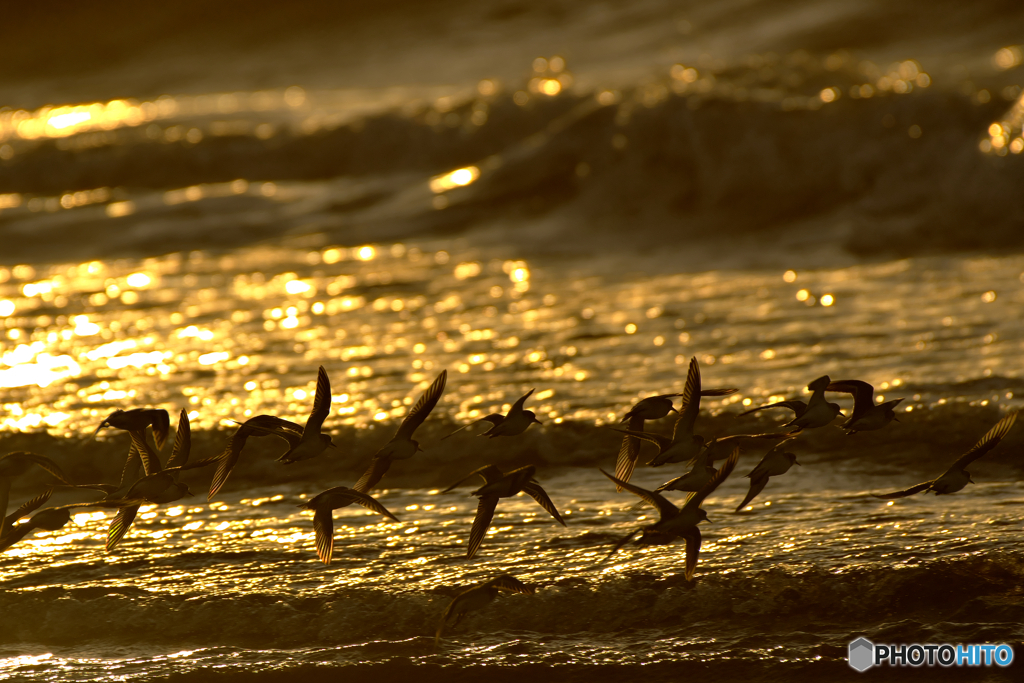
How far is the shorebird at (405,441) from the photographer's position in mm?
2107

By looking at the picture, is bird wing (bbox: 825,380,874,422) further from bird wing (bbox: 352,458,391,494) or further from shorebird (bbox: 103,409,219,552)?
shorebird (bbox: 103,409,219,552)

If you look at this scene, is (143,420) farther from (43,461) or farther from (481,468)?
(481,468)

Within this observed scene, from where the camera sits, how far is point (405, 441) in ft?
7.17

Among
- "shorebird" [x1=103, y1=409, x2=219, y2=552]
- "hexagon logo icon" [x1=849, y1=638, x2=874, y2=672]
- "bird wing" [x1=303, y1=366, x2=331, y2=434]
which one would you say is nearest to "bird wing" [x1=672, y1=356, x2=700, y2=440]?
"hexagon logo icon" [x1=849, y1=638, x2=874, y2=672]

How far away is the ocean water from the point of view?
2.40 metres

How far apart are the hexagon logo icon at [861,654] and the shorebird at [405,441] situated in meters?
0.91

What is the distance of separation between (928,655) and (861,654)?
4.8 inches

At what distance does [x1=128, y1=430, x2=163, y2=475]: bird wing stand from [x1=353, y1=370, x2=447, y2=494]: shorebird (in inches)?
15.7

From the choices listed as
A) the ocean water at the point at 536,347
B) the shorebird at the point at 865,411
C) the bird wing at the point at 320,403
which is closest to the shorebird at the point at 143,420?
the bird wing at the point at 320,403

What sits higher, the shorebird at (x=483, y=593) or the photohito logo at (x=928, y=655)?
the shorebird at (x=483, y=593)

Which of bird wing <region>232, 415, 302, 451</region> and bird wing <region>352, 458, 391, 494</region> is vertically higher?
bird wing <region>232, 415, 302, 451</region>

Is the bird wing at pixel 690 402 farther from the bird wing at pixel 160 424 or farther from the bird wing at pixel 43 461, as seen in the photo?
the bird wing at pixel 43 461

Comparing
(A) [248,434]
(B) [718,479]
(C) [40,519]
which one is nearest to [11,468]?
(C) [40,519]

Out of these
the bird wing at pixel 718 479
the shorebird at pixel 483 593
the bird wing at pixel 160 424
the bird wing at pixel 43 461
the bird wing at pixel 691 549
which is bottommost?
the shorebird at pixel 483 593
